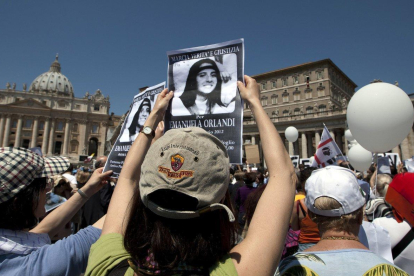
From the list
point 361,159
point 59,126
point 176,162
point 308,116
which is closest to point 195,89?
point 176,162

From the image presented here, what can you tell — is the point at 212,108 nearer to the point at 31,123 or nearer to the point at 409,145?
the point at 409,145

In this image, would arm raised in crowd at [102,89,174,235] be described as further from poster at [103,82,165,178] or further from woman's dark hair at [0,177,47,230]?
poster at [103,82,165,178]

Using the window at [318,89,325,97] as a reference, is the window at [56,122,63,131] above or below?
below

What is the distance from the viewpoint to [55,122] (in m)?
86.7

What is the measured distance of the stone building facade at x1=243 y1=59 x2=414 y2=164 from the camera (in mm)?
40938

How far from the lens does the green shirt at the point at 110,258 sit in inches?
37.7

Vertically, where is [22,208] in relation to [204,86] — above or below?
below

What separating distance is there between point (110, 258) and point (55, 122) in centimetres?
10067

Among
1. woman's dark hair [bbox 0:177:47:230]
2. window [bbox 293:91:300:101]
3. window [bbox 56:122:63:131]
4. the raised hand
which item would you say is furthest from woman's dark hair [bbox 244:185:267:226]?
window [bbox 56:122:63:131]

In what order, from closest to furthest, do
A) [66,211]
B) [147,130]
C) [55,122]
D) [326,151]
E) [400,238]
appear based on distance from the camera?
[147,130]
[66,211]
[400,238]
[326,151]
[55,122]

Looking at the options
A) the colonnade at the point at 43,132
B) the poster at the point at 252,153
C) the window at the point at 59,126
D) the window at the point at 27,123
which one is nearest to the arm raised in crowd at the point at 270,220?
the poster at the point at 252,153

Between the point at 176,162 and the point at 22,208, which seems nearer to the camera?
the point at 176,162

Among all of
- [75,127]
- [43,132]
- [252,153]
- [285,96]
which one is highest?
[285,96]

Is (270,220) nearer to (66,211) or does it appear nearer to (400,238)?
(66,211)
